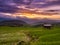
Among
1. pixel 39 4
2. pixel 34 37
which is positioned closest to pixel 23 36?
pixel 34 37

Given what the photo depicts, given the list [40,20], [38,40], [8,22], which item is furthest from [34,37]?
[8,22]

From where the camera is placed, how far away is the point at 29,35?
2.78 meters

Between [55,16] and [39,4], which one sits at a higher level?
[39,4]

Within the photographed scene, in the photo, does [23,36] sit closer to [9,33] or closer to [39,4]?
[9,33]

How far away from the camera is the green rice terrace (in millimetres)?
2752

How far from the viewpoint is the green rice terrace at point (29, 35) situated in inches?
108

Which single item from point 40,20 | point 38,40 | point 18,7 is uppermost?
point 18,7

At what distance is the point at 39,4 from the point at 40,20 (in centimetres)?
24

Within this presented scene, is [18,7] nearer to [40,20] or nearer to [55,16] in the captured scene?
[40,20]

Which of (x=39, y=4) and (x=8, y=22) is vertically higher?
(x=39, y=4)

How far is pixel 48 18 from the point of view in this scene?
286 cm

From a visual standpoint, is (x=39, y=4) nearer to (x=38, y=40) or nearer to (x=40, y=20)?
(x=40, y=20)

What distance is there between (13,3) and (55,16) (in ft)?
2.16

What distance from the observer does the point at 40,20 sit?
2.85 m
